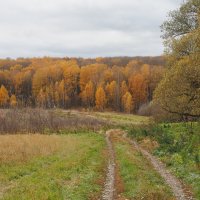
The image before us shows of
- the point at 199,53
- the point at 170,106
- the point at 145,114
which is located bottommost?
the point at 145,114

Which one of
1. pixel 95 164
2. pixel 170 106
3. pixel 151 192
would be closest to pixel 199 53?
pixel 170 106

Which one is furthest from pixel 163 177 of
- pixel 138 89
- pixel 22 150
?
pixel 138 89

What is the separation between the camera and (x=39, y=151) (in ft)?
89.8

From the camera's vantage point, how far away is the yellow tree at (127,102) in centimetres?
12701

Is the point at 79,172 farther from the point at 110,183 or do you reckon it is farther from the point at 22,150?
the point at 22,150

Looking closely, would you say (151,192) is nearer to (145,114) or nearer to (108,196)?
(108,196)

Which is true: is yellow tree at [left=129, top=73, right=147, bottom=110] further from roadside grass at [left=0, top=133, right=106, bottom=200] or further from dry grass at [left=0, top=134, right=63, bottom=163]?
roadside grass at [left=0, top=133, right=106, bottom=200]

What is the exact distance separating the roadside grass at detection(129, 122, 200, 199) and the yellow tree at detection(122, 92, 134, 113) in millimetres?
79312

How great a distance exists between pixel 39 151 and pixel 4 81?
430 ft

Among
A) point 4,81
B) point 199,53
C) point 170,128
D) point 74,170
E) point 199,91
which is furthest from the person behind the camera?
point 4,81

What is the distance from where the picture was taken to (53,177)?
18.7 meters

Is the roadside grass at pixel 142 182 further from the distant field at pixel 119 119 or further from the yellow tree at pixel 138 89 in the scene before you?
the yellow tree at pixel 138 89

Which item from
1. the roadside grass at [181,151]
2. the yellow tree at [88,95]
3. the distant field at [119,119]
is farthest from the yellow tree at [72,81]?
the roadside grass at [181,151]

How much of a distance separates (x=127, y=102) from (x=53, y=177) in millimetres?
108991
